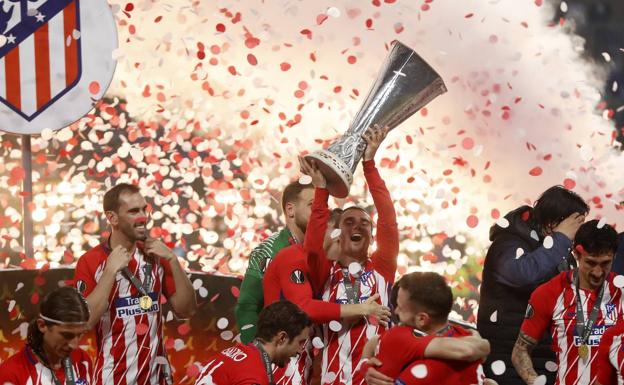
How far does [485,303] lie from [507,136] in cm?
257

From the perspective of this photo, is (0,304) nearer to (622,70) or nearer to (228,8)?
(228,8)

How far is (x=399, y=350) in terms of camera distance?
12.3 ft

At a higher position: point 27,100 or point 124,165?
point 27,100

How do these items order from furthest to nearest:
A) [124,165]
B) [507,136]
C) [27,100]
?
[507,136] < [124,165] < [27,100]

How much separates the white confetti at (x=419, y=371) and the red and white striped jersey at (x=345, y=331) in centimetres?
111

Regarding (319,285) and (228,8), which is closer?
(319,285)

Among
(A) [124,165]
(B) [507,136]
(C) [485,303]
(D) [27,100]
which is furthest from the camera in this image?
(B) [507,136]

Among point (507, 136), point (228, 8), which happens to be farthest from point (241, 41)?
point (507, 136)

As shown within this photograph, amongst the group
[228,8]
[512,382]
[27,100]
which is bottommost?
[512,382]

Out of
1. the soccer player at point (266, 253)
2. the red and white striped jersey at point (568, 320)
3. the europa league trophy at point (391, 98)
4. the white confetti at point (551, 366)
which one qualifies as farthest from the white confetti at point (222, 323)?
the red and white striped jersey at point (568, 320)

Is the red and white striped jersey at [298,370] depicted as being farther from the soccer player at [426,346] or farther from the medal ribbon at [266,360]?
the soccer player at [426,346]

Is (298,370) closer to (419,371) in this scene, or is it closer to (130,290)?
(130,290)

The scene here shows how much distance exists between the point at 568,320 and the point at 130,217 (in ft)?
6.73

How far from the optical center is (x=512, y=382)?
17.9ft
